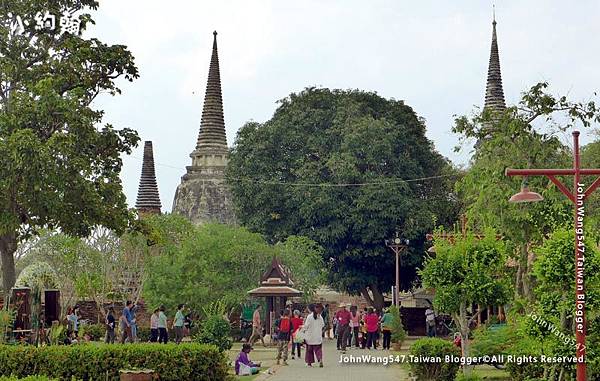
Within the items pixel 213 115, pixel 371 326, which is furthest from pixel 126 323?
pixel 213 115

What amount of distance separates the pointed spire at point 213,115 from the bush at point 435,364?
4575 centimetres

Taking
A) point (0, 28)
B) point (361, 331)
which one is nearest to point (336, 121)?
point (361, 331)

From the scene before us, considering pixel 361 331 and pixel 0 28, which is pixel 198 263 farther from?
pixel 0 28

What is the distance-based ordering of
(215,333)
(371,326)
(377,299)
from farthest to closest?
(377,299)
(371,326)
(215,333)

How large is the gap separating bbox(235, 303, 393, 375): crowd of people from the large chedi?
2777 centimetres

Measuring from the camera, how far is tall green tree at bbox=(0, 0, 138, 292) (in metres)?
23.8

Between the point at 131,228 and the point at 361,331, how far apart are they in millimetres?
8808

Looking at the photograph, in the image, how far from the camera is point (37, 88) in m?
24.1

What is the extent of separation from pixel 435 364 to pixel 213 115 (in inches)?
1864

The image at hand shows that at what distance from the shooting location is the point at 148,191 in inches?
2482

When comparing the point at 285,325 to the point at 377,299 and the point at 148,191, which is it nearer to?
the point at 377,299

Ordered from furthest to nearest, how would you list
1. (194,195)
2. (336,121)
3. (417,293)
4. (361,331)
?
(194,195)
(417,293)
(336,121)
(361,331)

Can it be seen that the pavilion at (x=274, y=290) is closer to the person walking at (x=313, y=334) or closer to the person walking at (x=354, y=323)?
the person walking at (x=354, y=323)

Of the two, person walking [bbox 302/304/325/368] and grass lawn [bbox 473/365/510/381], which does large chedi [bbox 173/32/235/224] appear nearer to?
person walking [bbox 302/304/325/368]
